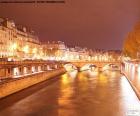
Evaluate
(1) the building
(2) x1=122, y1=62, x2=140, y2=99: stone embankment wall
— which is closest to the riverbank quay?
(2) x1=122, y1=62, x2=140, y2=99: stone embankment wall

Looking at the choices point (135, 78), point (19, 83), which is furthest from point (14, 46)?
point (135, 78)

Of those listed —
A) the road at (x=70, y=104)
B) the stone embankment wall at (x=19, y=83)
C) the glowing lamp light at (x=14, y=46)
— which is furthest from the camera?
the glowing lamp light at (x=14, y=46)

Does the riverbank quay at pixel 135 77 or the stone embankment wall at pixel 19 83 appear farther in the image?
the riverbank quay at pixel 135 77

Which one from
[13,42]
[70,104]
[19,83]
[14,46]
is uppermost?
[13,42]

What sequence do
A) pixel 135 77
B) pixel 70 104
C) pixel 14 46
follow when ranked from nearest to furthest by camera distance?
pixel 70 104
pixel 135 77
pixel 14 46

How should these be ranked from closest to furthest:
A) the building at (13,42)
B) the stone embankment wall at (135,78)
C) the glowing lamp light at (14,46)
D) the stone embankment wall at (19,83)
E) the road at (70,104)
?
the road at (70,104) → the stone embankment wall at (19,83) → the stone embankment wall at (135,78) → the building at (13,42) → the glowing lamp light at (14,46)

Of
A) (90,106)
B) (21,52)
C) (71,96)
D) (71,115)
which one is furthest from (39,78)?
(21,52)

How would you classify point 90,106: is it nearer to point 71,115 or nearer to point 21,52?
point 71,115

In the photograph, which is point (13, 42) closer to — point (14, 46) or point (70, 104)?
point (14, 46)

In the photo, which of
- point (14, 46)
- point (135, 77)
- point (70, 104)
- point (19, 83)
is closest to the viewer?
point (70, 104)

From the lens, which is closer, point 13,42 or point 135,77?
point 135,77

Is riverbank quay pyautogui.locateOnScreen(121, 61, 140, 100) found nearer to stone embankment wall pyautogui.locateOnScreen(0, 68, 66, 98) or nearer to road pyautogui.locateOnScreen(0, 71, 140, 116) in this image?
road pyautogui.locateOnScreen(0, 71, 140, 116)

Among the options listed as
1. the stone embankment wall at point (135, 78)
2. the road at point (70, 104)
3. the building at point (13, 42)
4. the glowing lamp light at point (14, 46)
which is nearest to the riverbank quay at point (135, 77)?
the stone embankment wall at point (135, 78)

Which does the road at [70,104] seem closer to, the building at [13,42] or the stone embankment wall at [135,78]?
the stone embankment wall at [135,78]
